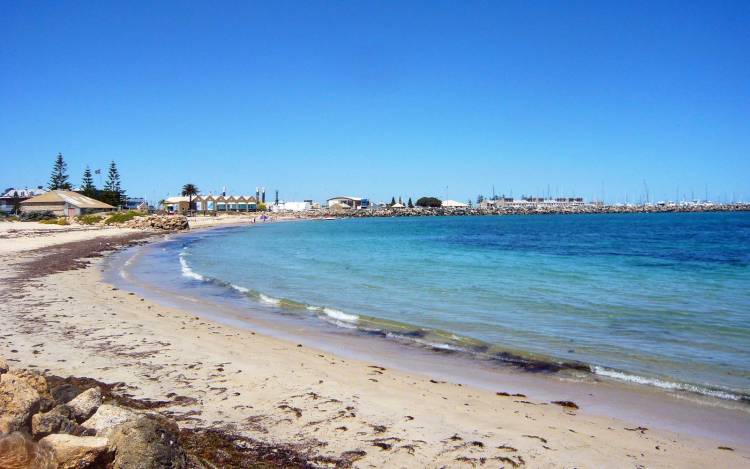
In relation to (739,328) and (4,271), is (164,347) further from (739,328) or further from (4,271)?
(4,271)

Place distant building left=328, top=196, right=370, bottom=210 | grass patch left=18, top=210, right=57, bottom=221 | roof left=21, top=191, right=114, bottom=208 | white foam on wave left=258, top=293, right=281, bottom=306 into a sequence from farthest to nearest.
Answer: distant building left=328, top=196, right=370, bottom=210, roof left=21, top=191, right=114, bottom=208, grass patch left=18, top=210, right=57, bottom=221, white foam on wave left=258, top=293, right=281, bottom=306

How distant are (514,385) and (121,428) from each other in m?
5.00

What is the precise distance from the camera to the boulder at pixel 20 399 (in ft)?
11.0

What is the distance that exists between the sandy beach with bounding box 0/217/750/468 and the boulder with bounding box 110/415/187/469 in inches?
48.1

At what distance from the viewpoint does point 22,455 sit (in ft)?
9.13

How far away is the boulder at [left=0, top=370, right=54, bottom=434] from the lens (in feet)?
11.0

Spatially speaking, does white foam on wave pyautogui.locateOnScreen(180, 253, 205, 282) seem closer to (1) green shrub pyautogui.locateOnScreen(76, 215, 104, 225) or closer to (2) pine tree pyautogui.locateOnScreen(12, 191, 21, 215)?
(1) green shrub pyautogui.locateOnScreen(76, 215, 104, 225)

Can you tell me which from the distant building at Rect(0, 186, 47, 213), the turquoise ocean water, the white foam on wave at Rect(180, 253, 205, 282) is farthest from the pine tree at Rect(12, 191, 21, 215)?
the white foam on wave at Rect(180, 253, 205, 282)

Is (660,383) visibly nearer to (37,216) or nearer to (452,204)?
(37,216)

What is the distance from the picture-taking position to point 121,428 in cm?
330

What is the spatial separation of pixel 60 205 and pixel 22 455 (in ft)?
239

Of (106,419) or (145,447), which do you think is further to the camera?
(106,419)

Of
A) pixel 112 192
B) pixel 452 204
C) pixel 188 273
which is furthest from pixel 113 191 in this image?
pixel 452 204

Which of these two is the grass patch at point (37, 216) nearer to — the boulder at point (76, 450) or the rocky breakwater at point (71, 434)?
the rocky breakwater at point (71, 434)
